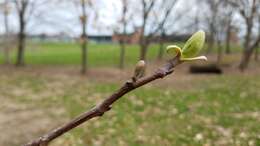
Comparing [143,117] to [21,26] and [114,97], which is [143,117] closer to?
[114,97]

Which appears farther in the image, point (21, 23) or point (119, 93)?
point (21, 23)

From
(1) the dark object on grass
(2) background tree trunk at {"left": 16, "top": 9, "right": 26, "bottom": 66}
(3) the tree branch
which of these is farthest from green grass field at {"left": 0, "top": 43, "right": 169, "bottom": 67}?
(3) the tree branch

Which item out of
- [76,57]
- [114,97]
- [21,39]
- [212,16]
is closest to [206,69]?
[212,16]

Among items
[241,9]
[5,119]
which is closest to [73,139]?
[5,119]

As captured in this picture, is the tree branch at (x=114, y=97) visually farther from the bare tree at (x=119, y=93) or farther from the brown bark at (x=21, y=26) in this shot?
the brown bark at (x=21, y=26)

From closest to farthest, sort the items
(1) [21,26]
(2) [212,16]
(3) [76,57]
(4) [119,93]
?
(4) [119,93] < (1) [21,26] < (2) [212,16] < (3) [76,57]

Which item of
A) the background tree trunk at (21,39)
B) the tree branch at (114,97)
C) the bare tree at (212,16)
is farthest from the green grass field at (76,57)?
the tree branch at (114,97)

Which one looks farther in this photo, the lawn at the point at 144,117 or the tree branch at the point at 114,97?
the lawn at the point at 144,117

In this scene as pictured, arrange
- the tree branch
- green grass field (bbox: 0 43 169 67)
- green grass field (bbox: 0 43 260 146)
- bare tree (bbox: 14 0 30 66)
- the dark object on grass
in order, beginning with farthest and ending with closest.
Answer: green grass field (bbox: 0 43 169 67) → bare tree (bbox: 14 0 30 66) → the dark object on grass → green grass field (bbox: 0 43 260 146) → the tree branch

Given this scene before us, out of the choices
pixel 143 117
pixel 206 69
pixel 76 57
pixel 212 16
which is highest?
pixel 212 16

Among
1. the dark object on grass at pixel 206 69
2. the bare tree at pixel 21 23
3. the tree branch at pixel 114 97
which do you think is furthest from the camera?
the bare tree at pixel 21 23

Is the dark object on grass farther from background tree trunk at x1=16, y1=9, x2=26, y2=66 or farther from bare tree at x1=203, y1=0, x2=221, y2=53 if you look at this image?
background tree trunk at x1=16, y1=9, x2=26, y2=66

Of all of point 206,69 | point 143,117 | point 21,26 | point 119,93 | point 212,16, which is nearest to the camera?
point 119,93

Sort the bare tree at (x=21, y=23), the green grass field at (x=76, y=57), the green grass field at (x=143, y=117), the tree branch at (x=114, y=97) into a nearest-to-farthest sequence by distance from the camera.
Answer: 1. the tree branch at (x=114, y=97)
2. the green grass field at (x=143, y=117)
3. the bare tree at (x=21, y=23)
4. the green grass field at (x=76, y=57)
